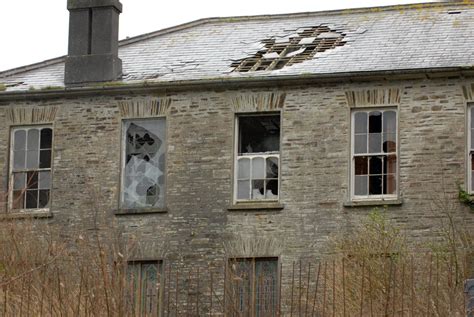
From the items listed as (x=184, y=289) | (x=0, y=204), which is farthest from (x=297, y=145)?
(x=0, y=204)

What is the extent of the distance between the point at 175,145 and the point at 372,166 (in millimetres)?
3921

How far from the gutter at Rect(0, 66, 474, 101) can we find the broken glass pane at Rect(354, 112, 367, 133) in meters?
0.65

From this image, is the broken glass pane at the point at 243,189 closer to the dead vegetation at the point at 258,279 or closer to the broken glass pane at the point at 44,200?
the dead vegetation at the point at 258,279

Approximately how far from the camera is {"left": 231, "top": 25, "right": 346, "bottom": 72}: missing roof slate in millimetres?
31562

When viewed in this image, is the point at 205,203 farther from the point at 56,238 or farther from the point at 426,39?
the point at 426,39

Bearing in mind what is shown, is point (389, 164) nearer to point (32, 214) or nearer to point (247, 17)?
point (247, 17)

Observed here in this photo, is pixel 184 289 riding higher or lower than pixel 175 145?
lower

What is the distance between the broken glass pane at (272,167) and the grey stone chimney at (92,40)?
3843 mm

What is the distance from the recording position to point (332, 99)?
99.2ft

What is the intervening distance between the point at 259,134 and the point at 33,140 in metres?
4.75

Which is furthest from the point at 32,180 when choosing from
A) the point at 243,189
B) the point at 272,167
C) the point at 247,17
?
the point at 247,17

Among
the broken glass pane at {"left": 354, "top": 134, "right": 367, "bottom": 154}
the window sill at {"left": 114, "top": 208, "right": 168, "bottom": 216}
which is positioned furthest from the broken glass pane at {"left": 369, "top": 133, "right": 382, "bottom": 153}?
the window sill at {"left": 114, "top": 208, "right": 168, "bottom": 216}

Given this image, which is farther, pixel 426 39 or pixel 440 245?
pixel 426 39

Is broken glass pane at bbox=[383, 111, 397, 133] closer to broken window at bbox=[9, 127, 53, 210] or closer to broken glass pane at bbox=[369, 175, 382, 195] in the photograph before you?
broken glass pane at bbox=[369, 175, 382, 195]
